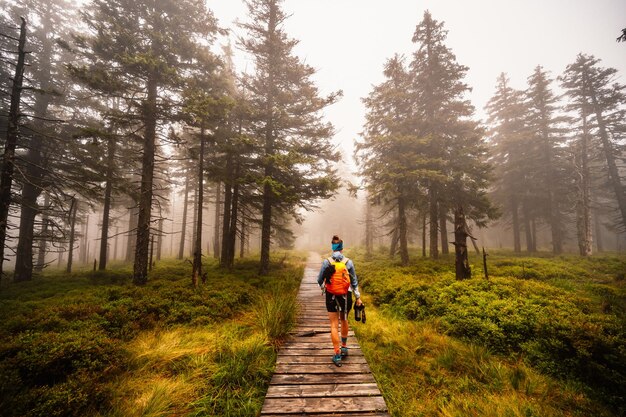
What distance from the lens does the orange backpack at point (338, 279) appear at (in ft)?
17.4

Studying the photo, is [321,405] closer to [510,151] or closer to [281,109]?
[281,109]

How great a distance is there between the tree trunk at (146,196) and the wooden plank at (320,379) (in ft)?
32.0

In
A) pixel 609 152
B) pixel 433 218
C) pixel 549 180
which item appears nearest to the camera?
pixel 433 218

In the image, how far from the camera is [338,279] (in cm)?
534

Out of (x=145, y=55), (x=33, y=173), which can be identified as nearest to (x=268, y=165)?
(x=145, y=55)

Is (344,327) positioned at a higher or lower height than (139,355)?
higher

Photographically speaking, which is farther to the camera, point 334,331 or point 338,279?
point 338,279

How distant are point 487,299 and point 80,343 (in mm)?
10379

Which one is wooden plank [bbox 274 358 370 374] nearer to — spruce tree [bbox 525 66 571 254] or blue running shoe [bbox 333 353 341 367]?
blue running shoe [bbox 333 353 341 367]

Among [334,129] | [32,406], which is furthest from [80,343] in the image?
[334,129]

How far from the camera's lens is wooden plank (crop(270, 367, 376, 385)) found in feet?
14.1

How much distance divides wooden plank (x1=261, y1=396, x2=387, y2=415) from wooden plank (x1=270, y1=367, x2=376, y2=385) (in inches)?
16.8

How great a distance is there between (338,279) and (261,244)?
9.54m

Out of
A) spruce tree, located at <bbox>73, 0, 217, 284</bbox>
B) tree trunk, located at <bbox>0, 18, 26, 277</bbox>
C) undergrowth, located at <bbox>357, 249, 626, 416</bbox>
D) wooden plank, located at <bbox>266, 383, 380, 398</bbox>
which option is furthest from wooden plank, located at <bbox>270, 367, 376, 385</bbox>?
tree trunk, located at <bbox>0, 18, 26, 277</bbox>
